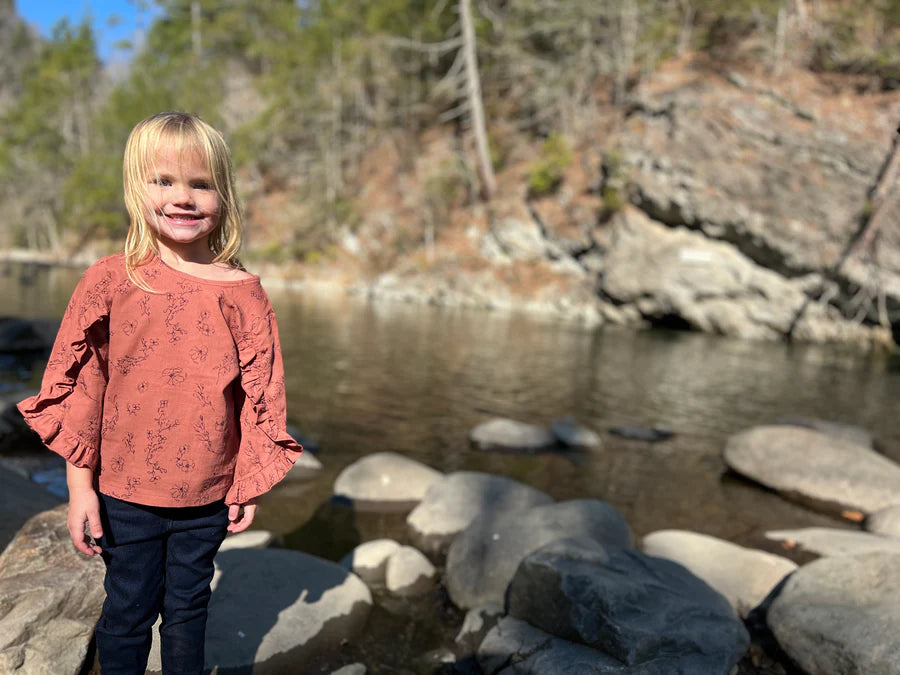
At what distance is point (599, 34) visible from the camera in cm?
3089

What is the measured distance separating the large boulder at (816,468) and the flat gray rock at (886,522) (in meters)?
0.45

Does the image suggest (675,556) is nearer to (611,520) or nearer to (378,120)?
(611,520)

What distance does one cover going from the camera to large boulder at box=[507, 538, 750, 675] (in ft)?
9.02

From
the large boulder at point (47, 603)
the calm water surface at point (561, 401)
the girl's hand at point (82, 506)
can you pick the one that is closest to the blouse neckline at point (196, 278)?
the girl's hand at point (82, 506)

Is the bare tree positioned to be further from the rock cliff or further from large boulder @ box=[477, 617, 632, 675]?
large boulder @ box=[477, 617, 632, 675]

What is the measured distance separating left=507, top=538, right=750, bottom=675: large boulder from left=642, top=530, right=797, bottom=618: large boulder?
0.70 metres

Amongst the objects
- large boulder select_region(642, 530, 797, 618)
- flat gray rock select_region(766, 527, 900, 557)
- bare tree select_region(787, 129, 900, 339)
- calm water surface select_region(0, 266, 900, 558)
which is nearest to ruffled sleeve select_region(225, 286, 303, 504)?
calm water surface select_region(0, 266, 900, 558)

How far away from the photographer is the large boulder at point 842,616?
2.90 m

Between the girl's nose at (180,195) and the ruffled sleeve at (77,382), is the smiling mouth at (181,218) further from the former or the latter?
the ruffled sleeve at (77,382)

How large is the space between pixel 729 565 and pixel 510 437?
349 centimetres

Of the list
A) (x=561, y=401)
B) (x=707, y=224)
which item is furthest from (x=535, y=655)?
(x=707, y=224)

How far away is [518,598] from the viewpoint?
3.30m

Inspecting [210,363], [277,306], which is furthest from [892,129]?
[210,363]

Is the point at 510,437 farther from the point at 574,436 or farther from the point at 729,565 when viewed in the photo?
the point at 729,565
